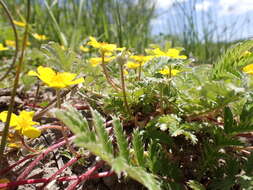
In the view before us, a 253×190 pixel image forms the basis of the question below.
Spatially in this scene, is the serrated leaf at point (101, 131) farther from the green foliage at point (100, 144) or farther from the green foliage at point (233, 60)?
the green foliage at point (233, 60)

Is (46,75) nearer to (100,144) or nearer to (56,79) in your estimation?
(56,79)

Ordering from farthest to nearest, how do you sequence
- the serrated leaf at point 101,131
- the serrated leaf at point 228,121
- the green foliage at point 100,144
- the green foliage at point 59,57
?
the green foliage at point 59,57 < the serrated leaf at point 228,121 < the serrated leaf at point 101,131 < the green foliage at point 100,144

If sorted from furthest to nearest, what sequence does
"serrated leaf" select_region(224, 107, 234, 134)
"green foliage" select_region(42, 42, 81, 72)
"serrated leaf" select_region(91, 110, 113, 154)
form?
1. "green foliage" select_region(42, 42, 81, 72)
2. "serrated leaf" select_region(224, 107, 234, 134)
3. "serrated leaf" select_region(91, 110, 113, 154)

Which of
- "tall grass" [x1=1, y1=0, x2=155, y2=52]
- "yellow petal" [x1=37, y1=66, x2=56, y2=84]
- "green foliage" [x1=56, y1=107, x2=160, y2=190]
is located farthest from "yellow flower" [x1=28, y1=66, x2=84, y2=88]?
"tall grass" [x1=1, y1=0, x2=155, y2=52]

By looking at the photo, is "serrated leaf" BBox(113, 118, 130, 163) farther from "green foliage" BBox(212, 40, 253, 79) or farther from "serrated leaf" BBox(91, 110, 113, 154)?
"green foliage" BBox(212, 40, 253, 79)

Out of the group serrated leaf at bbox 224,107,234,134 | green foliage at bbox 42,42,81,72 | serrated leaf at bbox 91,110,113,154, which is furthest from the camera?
green foliage at bbox 42,42,81,72

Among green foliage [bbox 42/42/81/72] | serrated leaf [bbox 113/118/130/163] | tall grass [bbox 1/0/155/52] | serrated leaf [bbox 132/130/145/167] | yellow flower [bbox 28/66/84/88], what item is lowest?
serrated leaf [bbox 132/130/145/167]

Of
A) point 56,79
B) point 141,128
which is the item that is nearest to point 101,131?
point 56,79

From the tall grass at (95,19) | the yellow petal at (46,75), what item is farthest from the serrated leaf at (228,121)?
the tall grass at (95,19)

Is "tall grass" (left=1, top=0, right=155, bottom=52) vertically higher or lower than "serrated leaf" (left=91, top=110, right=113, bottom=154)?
higher

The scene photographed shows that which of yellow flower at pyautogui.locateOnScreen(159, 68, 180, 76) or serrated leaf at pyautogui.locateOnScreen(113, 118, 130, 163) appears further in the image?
yellow flower at pyautogui.locateOnScreen(159, 68, 180, 76)

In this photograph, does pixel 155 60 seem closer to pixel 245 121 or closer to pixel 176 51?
pixel 176 51
